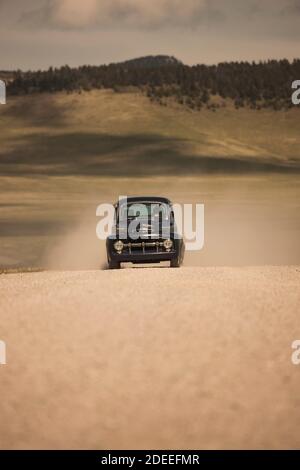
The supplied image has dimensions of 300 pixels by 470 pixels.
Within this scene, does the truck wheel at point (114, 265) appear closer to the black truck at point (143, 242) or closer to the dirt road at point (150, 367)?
the black truck at point (143, 242)

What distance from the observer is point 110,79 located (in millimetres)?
120500

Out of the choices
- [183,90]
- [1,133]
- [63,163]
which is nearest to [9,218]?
[63,163]

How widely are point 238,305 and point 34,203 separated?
5470 centimetres

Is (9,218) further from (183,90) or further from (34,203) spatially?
(183,90)

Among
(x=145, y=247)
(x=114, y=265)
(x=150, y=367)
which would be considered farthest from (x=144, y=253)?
(x=150, y=367)

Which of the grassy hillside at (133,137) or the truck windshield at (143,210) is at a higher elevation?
the grassy hillside at (133,137)

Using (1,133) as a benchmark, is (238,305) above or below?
below

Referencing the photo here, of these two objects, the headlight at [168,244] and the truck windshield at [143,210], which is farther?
the truck windshield at [143,210]

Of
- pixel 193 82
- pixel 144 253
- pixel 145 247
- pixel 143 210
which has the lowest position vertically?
pixel 144 253

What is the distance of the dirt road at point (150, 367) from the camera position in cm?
809

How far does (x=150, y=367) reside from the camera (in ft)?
33.8

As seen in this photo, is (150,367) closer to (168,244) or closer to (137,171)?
(168,244)

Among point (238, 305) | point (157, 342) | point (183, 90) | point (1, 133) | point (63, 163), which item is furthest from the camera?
point (183, 90)

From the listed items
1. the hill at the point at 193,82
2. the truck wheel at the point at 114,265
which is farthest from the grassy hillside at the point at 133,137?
the truck wheel at the point at 114,265
